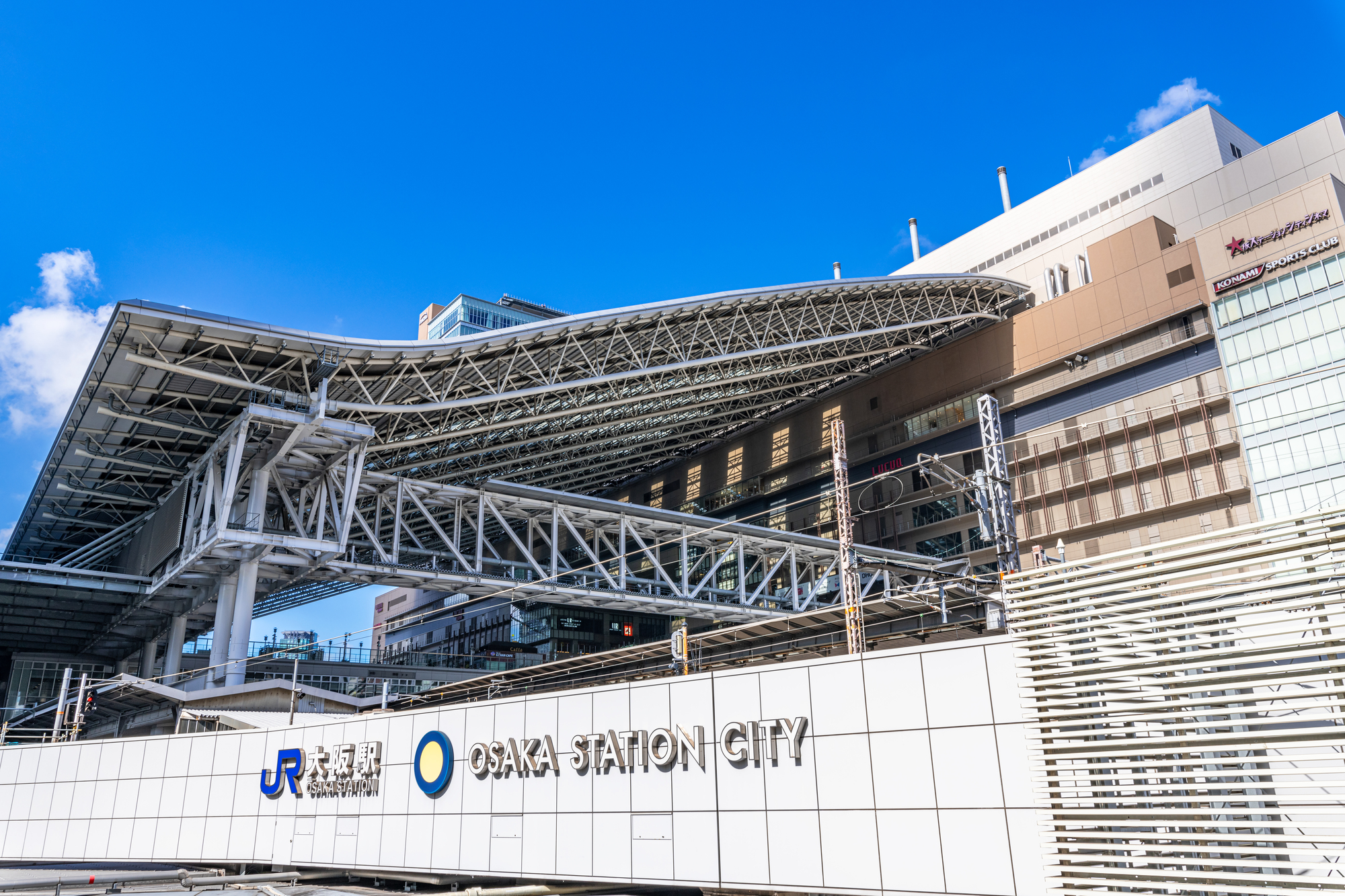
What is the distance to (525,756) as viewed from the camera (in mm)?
18031

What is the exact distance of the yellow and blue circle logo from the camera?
19.4 m

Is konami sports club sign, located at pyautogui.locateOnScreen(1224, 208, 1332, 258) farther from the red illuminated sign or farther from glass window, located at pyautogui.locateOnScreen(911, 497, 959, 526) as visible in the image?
the red illuminated sign

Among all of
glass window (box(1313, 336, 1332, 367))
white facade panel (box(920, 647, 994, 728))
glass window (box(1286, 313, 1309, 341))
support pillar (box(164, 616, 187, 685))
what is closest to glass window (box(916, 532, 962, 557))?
glass window (box(1286, 313, 1309, 341))

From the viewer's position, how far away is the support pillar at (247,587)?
121 ft

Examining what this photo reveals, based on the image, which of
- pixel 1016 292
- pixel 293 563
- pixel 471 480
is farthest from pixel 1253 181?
pixel 293 563

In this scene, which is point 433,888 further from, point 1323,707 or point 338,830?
point 1323,707

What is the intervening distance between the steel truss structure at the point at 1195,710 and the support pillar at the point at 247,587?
1321 inches

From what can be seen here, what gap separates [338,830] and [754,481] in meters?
51.0

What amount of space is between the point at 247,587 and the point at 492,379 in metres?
13.7

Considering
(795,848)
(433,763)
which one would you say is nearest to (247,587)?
(433,763)

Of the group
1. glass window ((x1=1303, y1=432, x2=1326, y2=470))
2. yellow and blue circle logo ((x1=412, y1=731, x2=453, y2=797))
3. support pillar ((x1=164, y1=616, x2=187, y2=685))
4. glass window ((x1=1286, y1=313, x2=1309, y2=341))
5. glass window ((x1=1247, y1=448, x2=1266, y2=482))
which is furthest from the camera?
support pillar ((x1=164, y1=616, x2=187, y2=685))

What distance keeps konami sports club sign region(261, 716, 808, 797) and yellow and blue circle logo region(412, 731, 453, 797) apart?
0.02 metres

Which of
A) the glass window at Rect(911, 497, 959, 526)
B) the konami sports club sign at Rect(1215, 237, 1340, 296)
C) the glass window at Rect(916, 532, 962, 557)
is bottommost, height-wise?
the glass window at Rect(916, 532, 962, 557)

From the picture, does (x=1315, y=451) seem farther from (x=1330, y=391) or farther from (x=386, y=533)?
(x=386, y=533)
